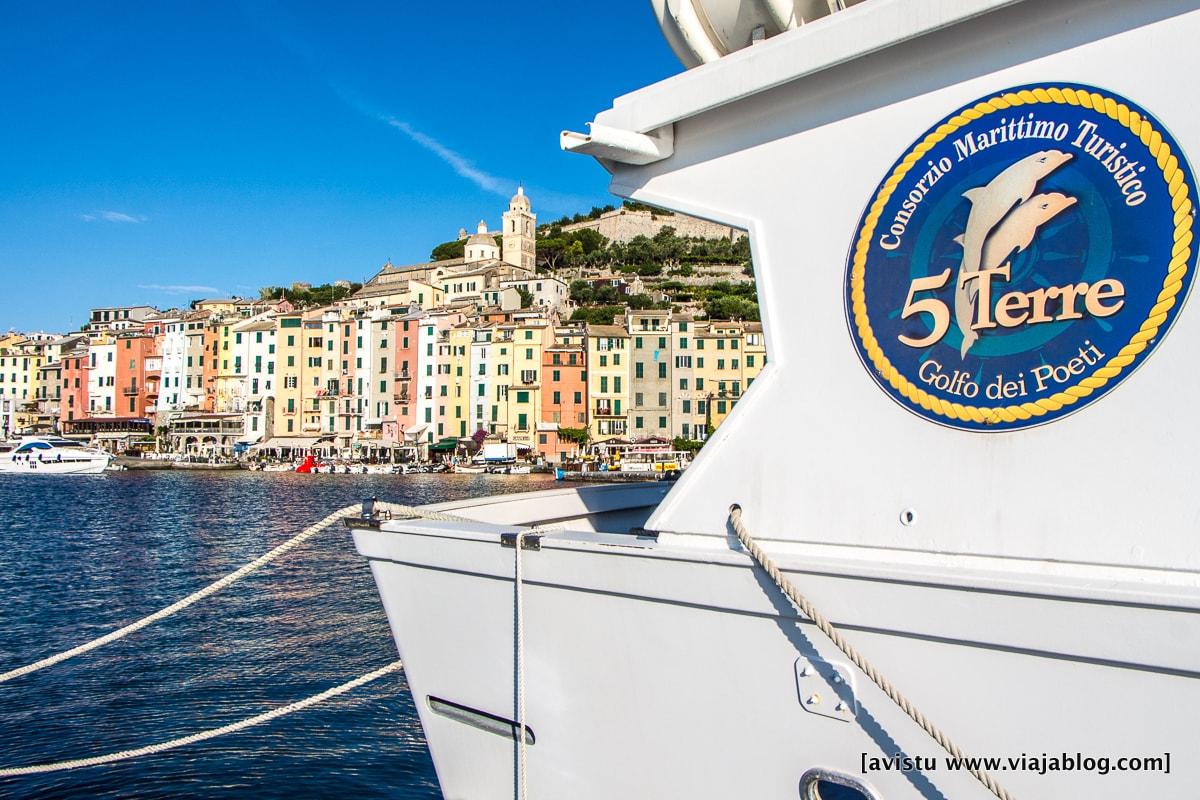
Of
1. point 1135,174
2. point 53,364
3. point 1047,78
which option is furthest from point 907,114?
point 53,364

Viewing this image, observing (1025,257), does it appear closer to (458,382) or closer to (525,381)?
(525,381)

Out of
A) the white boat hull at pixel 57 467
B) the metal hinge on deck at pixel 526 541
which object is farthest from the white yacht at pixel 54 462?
the metal hinge on deck at pixel 526 541

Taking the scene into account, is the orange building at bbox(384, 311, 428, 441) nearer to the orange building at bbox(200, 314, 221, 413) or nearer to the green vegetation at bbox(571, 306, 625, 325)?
the green vegetation at bbox(571, 306, 625, 325)

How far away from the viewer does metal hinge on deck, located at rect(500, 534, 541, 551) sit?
3990mm

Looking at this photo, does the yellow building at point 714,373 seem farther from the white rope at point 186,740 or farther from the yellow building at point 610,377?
the white rope at point 186,740

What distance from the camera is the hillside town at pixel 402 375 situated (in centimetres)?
6756

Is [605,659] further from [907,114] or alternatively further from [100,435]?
[100,435]

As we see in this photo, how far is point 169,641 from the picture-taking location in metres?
12.3

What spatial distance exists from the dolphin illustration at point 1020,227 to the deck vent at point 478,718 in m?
2.89

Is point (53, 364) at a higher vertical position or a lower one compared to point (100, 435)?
higher

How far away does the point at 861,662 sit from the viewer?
116 inches

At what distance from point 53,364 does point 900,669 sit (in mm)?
108832

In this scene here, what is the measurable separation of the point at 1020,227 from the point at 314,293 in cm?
12366

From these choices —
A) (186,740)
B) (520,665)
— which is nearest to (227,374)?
(186,740)
